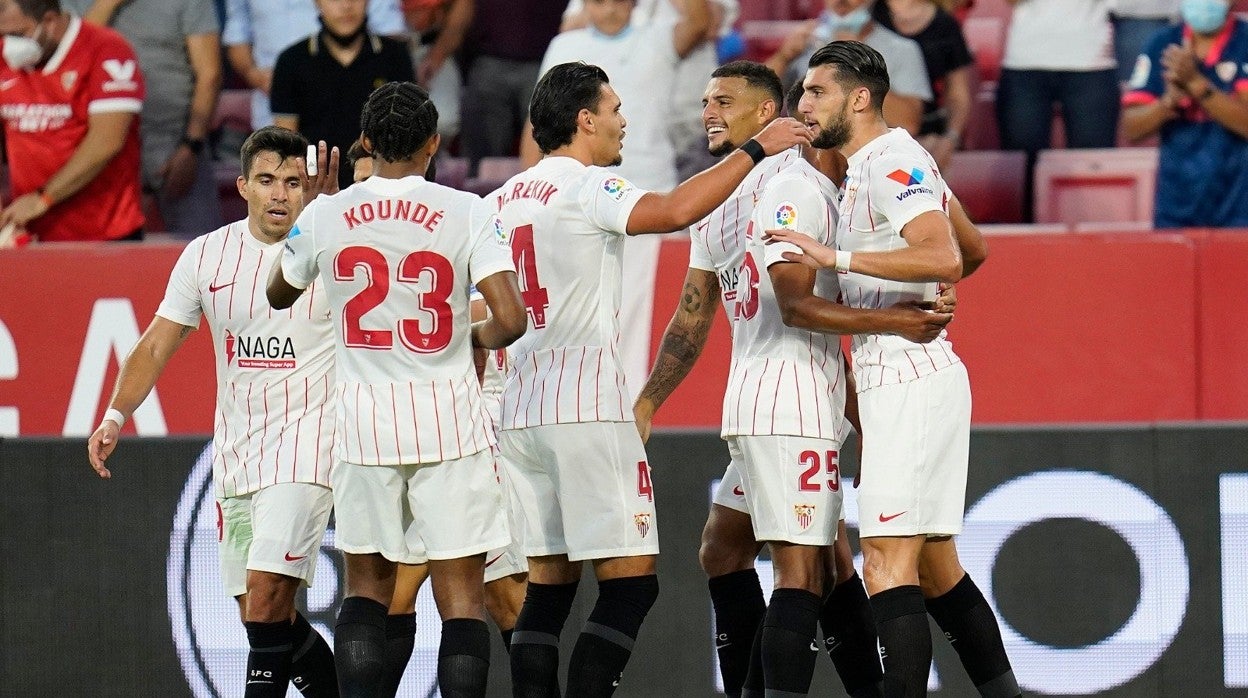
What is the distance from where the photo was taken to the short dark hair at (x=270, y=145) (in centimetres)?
589

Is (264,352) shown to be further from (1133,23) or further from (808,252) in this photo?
(1133,23)

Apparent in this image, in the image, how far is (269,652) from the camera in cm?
582

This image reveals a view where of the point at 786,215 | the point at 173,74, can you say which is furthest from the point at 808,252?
the point at 173,74

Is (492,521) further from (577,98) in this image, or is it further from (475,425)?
(577,98)

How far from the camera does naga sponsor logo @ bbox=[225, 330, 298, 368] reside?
232 inches

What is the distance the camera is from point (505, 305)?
207 inches

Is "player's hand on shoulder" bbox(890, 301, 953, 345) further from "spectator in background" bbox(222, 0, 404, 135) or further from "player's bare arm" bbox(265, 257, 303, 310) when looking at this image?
"spectator in background" bbox(222, 0, 404, 135)

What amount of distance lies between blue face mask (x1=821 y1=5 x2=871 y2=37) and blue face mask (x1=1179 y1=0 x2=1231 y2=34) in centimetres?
150

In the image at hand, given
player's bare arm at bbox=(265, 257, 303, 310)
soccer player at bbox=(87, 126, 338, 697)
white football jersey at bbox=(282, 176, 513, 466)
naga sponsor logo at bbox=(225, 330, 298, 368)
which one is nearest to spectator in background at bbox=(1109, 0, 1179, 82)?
soccer player at bbox=(87, 126, 338, 697)

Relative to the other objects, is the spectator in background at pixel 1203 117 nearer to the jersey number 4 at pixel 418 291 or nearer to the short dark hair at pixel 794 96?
the short dark hair at pixel 794 96

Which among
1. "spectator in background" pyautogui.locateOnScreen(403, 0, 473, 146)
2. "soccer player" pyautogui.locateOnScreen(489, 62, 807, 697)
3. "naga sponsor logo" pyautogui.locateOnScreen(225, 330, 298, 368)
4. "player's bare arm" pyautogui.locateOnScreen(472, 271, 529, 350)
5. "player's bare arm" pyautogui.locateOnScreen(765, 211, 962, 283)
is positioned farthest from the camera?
"spectator in background" pyautogui.locateOnScreen(403, 0, 473, 146)

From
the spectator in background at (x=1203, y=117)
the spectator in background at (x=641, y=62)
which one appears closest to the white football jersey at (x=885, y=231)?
the spectator in background at (x=641, y=62)

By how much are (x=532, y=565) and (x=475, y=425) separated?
2.07ft

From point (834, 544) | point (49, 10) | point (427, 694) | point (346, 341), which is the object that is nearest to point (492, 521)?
point (346, 341)
